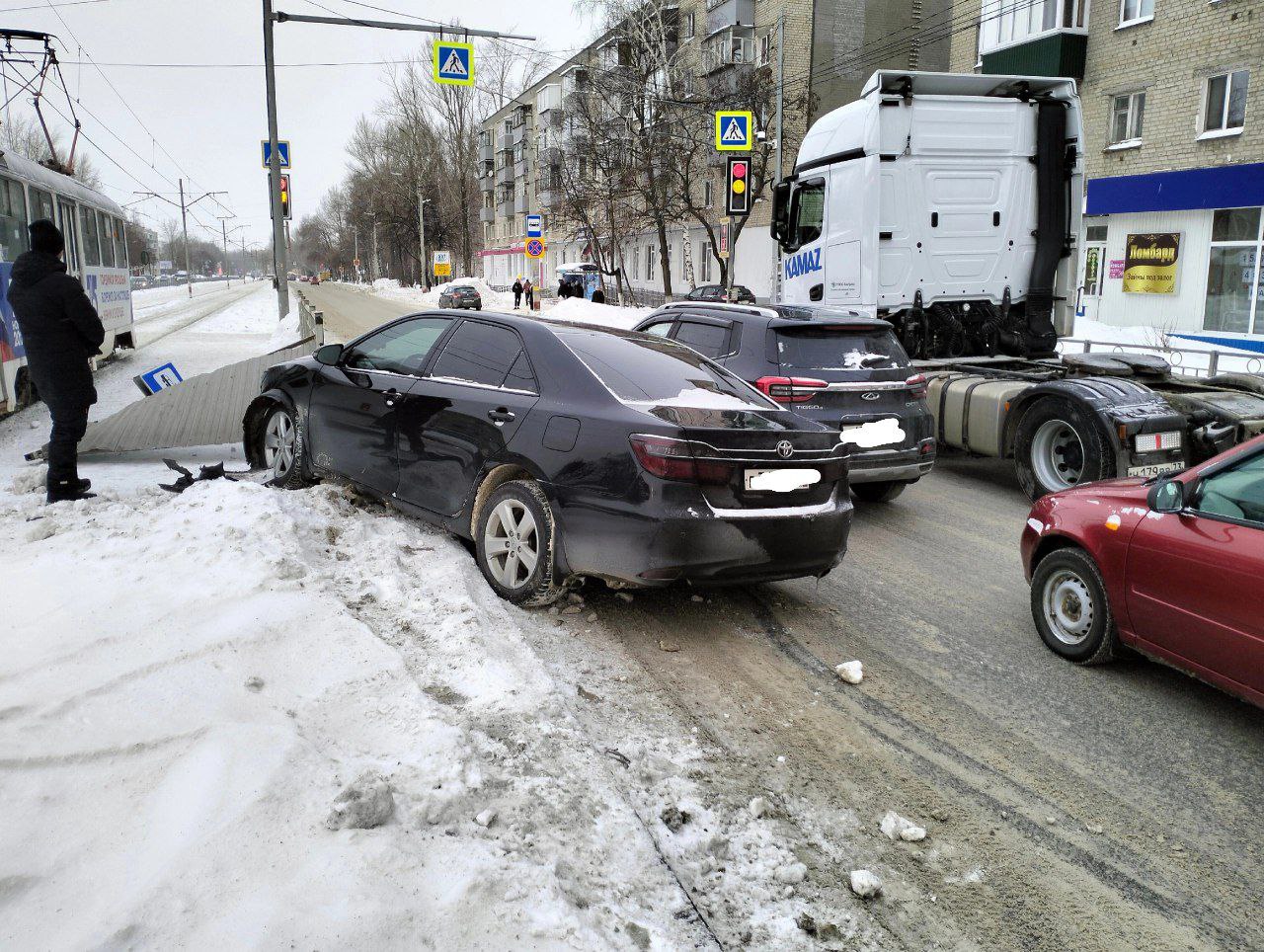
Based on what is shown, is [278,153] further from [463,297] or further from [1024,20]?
[463,297]

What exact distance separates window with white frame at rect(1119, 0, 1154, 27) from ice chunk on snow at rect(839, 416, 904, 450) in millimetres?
22689

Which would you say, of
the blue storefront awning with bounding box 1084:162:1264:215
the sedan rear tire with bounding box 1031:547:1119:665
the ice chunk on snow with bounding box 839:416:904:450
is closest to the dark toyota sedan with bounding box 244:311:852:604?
the sedan rear tire with bounding box 1031:547:1119:665

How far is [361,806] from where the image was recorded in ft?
9.46

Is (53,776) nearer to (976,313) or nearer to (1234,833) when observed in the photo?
(1234,833)

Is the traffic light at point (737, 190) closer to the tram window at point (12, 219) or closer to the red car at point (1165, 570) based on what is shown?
the tram window at point (12, 219)

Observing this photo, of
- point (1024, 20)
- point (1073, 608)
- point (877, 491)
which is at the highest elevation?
point (1024, 20)

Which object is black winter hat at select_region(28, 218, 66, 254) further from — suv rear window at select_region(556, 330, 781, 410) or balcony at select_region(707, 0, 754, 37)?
balcony at select_region(707, 0, 754, 37)

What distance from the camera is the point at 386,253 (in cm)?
12344

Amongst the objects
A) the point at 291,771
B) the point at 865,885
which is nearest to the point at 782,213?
the point at 865,885

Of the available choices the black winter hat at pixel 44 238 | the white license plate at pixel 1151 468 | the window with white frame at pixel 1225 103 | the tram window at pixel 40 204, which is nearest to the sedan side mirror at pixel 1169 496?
the white license plate at pixel 1151 468

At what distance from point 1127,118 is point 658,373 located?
25436 millimetres

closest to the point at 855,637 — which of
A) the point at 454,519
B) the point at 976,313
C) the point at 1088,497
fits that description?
the point at 1088,497

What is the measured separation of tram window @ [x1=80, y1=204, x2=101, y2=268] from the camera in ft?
53.1

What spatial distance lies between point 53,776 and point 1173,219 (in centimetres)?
2722
